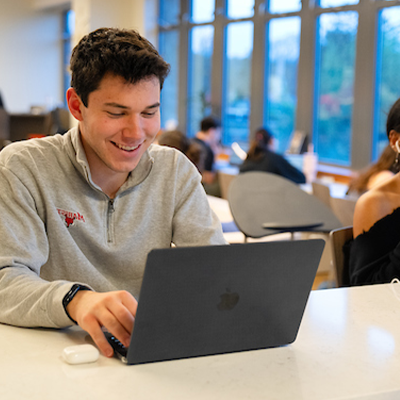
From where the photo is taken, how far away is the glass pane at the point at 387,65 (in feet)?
17.8

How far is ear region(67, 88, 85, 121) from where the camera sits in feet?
4.53

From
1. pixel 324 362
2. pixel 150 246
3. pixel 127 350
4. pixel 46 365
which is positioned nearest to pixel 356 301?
pixel 324 362

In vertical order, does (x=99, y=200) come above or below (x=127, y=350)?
above

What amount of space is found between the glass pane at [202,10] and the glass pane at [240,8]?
38 cm

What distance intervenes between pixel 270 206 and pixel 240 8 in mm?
5305

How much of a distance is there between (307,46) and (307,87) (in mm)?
434

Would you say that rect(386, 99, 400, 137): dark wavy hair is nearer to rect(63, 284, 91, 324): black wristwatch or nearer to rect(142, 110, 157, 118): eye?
rect(142, 110, 157, 118): eye

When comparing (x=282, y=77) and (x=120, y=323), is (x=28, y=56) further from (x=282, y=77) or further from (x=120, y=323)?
(x=120, y=323)

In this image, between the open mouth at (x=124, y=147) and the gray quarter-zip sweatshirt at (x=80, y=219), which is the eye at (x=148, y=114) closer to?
the open mouth at (x=124, y=147)

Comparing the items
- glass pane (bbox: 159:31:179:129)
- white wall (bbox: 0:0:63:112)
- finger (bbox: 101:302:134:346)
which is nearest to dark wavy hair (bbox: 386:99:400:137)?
finger (bbox: 101:302:134:346)

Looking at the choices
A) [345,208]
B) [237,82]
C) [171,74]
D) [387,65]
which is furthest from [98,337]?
[171,74]

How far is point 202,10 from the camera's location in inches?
327

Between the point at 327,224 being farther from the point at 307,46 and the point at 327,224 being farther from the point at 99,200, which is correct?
the point at 307,46

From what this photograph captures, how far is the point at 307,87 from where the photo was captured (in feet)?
21.3
